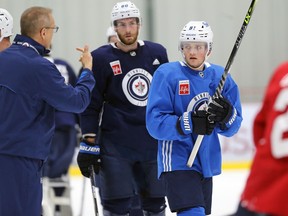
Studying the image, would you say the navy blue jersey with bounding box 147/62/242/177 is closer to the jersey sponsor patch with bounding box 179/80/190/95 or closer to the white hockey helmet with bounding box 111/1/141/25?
the jersey sponsor patch with bounding box 179/80/190/95

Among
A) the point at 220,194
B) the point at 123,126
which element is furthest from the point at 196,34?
the point at 220,194

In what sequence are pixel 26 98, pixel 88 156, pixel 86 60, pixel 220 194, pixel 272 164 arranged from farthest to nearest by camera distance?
→ pixel 220 194 < pixel 88 156 < pixel 86 60 < pixel 26 98 < pixel 272 164

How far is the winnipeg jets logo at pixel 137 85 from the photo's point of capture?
3.94m

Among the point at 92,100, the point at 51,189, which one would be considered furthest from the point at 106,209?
the point at 51,189

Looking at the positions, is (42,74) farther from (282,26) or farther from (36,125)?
(282,26)

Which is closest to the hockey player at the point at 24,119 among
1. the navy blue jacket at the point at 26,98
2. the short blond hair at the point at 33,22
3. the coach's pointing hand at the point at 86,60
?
the navy blue jacket at the point at 26,98

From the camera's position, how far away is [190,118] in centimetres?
339

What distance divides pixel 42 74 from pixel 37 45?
0.18m

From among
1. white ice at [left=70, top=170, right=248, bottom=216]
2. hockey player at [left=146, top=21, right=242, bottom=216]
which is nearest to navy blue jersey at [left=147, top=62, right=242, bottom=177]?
hockey player at [left=146, top=21, right=242, bottom=216]

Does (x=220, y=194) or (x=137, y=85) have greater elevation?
(x=137, y=85)

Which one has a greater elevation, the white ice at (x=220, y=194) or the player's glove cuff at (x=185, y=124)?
the player's glove cuff at (x=185, y=124)

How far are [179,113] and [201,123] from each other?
157 mm

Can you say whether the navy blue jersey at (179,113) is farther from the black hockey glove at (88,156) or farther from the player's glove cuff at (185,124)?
the black hockey glove at (88,156)

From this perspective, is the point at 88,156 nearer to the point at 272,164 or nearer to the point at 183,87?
the point at 183,87
